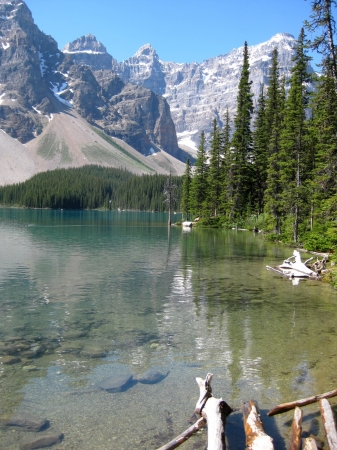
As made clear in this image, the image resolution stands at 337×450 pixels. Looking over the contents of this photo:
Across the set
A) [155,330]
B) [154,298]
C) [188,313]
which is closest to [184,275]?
[154,298]

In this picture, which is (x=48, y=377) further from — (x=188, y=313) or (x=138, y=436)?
(x=188, y=313)

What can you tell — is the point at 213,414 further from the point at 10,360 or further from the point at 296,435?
the point at 10,360

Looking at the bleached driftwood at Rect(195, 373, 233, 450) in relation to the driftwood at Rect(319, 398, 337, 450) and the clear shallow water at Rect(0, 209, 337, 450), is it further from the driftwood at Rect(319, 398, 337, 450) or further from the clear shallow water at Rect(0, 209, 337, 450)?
the driftwood at Rect(319, 398, 337, 450)

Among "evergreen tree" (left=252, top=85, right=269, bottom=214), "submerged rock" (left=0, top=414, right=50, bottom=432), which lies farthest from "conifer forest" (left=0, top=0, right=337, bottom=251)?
"submerged rock" (left=0, top=414, right=50, bottom=432)

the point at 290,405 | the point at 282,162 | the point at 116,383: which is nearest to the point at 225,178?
the point at 282,162

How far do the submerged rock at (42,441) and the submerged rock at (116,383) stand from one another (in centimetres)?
196

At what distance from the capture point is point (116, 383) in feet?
31.9

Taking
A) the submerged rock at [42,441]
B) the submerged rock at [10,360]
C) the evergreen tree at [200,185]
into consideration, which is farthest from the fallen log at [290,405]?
the evergreen tree at [200,185]

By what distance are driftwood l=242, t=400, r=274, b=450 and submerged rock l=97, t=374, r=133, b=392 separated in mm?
2813

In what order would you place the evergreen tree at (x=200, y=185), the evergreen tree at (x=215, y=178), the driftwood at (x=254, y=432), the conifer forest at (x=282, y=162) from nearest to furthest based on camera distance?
1. the driftwood at (x=254, y=432)
2. the conifer forest at (x=282, y=162)
3. the evergreen tree at (x=215, y=178)
4. the evergreen tree at (x=200, y=185)

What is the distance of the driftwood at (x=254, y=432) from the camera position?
6.57 m

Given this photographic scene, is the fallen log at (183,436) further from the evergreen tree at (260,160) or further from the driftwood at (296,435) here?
the evergreen tree at (260,160)

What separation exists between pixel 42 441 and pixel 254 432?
3723 millimetres

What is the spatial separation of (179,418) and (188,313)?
8.18m
